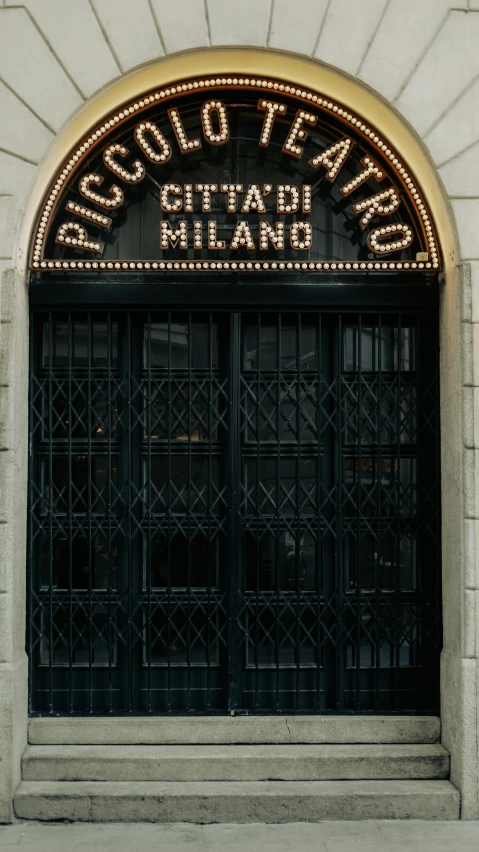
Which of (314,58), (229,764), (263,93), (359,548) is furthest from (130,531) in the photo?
(314,58)

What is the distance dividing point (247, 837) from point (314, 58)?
6.88m

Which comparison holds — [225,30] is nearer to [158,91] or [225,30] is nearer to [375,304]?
[158,91]

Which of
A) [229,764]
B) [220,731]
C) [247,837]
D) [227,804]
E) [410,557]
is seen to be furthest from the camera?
[410,557]

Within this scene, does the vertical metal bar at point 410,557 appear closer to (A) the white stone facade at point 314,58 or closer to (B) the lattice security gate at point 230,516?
(B) the lattice security gate at point 230,516

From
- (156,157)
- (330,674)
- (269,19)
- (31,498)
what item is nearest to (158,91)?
Result: (156,157)

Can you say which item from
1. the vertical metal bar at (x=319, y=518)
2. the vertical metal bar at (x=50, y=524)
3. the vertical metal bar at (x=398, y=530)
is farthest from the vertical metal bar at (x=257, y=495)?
the vertical metal bar at (x=50, y=524)

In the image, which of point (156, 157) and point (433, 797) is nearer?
point (433, 797)

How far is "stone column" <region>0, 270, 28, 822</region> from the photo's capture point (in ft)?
24.6

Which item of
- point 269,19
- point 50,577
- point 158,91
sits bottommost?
point 50,577

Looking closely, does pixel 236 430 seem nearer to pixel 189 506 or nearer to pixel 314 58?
pixel 189 506

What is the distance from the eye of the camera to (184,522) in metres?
8.23

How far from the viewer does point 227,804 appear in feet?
24.8

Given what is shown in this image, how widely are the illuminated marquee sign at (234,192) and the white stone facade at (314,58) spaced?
0.40 meters

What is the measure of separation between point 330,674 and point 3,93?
20.4 feet
